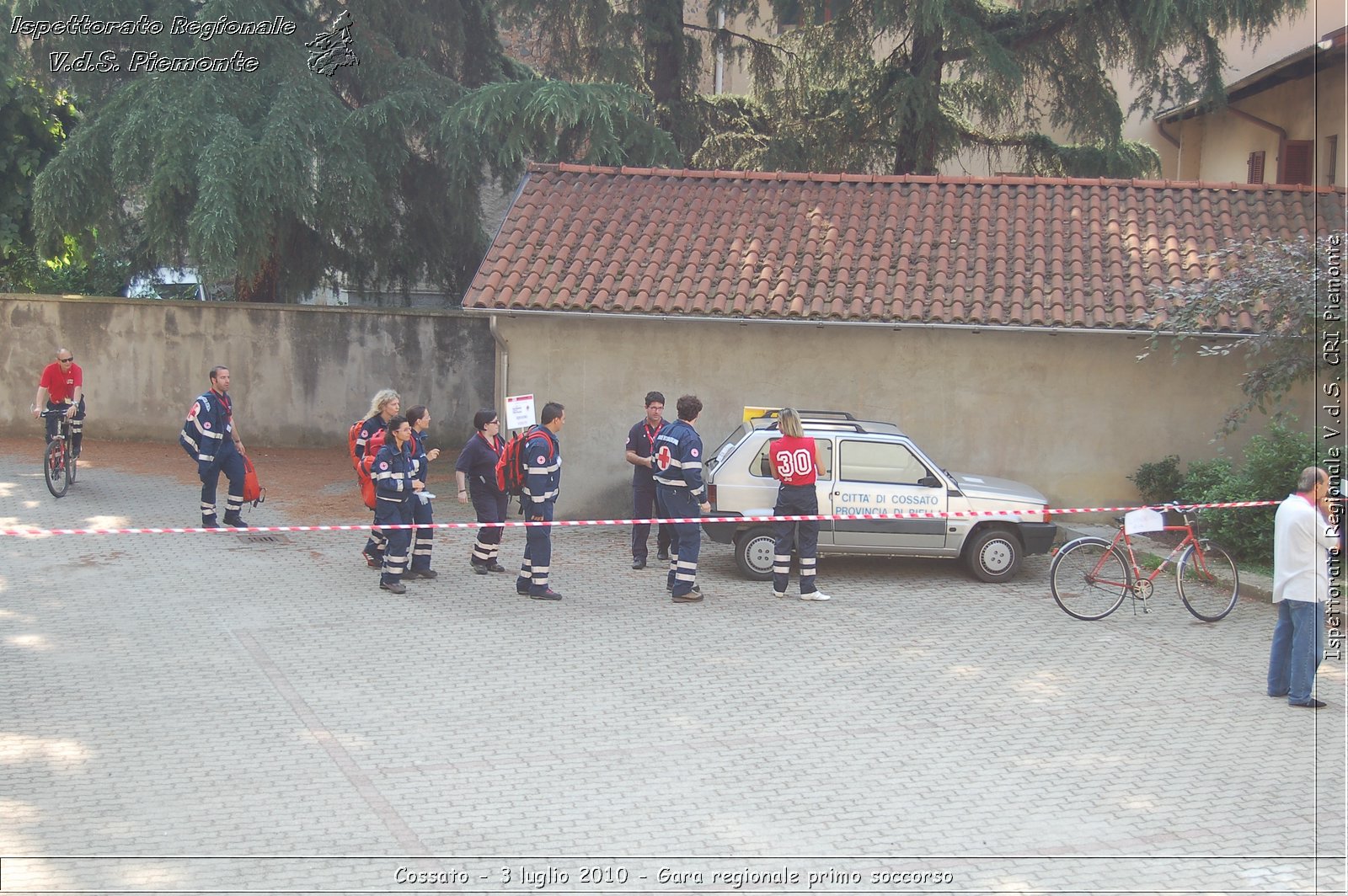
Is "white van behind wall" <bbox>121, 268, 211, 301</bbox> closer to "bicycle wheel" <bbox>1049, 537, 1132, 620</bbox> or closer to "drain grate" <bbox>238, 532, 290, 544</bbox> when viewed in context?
"drain grate" <bbox>238, 532, 290, 544</bbox>

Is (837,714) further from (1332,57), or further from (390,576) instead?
(1332,57)

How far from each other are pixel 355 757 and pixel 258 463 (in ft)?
38.5

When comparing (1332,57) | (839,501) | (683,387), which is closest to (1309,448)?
(839,501)

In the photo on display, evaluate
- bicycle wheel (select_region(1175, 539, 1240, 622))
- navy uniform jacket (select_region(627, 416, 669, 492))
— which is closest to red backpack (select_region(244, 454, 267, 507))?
navy uniform jacket (select_region(627, 416, 669, 492))

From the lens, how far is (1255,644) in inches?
384

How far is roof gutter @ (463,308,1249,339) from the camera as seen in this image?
1312 cm

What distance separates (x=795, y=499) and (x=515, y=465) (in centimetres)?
258

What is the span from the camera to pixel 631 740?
290 inches

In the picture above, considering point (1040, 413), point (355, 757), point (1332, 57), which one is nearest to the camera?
point (355, 757)

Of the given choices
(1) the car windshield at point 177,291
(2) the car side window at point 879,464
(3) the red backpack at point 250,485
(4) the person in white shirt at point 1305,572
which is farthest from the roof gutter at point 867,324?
(1) the car windshield at point 177,291

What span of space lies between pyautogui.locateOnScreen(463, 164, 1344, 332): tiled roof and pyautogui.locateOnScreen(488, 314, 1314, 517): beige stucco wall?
0.47 m

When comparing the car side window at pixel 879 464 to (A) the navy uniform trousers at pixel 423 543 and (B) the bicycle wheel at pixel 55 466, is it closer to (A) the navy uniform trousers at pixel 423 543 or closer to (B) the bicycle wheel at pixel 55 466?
(A) the navy uniform trousers at pixel 423 543

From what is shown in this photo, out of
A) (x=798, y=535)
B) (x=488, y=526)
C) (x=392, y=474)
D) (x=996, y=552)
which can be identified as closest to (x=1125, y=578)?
(x=996, y=552)

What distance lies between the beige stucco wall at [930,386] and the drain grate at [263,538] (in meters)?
3.09
